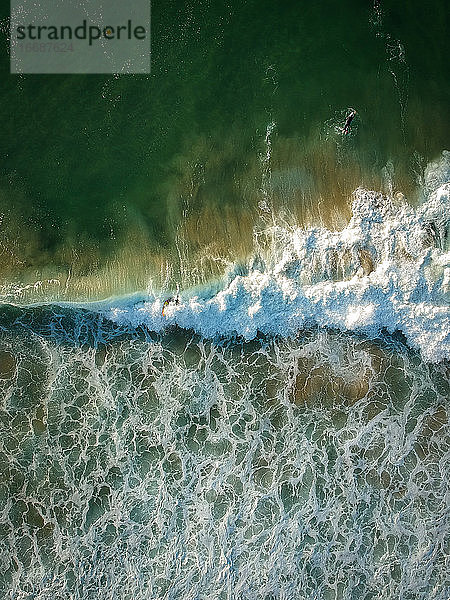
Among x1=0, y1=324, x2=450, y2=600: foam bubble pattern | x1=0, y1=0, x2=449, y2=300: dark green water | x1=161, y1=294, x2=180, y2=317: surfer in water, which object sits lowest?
x1=0, y1=324, x2=450, y2=600: foam bubble pattern

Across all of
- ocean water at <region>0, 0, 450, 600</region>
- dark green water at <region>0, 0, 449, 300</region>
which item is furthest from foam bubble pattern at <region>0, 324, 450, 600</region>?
dark green water at <region>0, 0, 449, 300</region>

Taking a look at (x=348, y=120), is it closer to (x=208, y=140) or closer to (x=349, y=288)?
(x=208, y=140)

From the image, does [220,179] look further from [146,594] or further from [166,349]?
[146,594]

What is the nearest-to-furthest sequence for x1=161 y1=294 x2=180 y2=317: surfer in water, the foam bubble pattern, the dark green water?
the foam bubble pattern, x1=161 y1=294 x2=180 y2=317: surfer in water, the dark green water

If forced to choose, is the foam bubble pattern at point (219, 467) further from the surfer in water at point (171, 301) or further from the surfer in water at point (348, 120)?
the surfer in water at point (348, 120)

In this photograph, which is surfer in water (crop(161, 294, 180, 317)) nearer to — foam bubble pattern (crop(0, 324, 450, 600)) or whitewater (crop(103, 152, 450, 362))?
whitewater (crop(103, 152, 450, 362))

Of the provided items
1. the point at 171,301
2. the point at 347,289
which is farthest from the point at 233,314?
the point at 347,289

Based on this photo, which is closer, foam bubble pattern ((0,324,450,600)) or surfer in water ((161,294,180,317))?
foam bubble pattern ((0,324,450,600))
